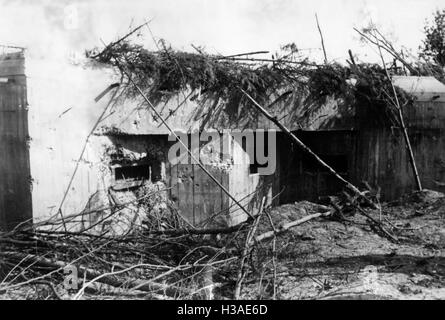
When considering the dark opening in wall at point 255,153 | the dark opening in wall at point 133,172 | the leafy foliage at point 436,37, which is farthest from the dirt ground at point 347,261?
the leafy foliage at point 436,37

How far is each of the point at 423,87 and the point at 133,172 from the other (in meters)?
6.25

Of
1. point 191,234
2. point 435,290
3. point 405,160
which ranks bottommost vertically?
point 435,290

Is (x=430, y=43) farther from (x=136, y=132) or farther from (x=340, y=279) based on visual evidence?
(x=340, y=279)

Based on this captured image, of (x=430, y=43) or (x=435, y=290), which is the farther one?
→ (x=430, y=43)

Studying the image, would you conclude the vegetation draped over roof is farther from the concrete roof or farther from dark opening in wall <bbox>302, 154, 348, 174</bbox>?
dark opening in wall <bbox>302, 154, 348, 174</bbox>

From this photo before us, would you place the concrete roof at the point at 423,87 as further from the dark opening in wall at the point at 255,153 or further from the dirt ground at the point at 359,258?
the dark opening in wall at the point at 255,153

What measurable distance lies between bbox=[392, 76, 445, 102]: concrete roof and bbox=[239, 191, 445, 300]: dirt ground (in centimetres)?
225

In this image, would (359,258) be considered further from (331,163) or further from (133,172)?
(331,163)

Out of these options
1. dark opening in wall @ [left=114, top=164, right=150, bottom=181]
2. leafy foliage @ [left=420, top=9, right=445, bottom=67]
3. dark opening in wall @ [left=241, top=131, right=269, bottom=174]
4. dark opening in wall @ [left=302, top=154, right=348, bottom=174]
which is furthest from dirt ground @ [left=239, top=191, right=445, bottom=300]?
leafy foliage @ [left=420, top=9, right=445, bottom=67]

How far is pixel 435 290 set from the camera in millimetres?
4918

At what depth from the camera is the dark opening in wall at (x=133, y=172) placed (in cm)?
814

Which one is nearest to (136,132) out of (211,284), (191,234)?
(191,234)

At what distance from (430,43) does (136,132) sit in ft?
51.3

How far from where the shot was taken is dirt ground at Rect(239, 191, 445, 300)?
4.85m
